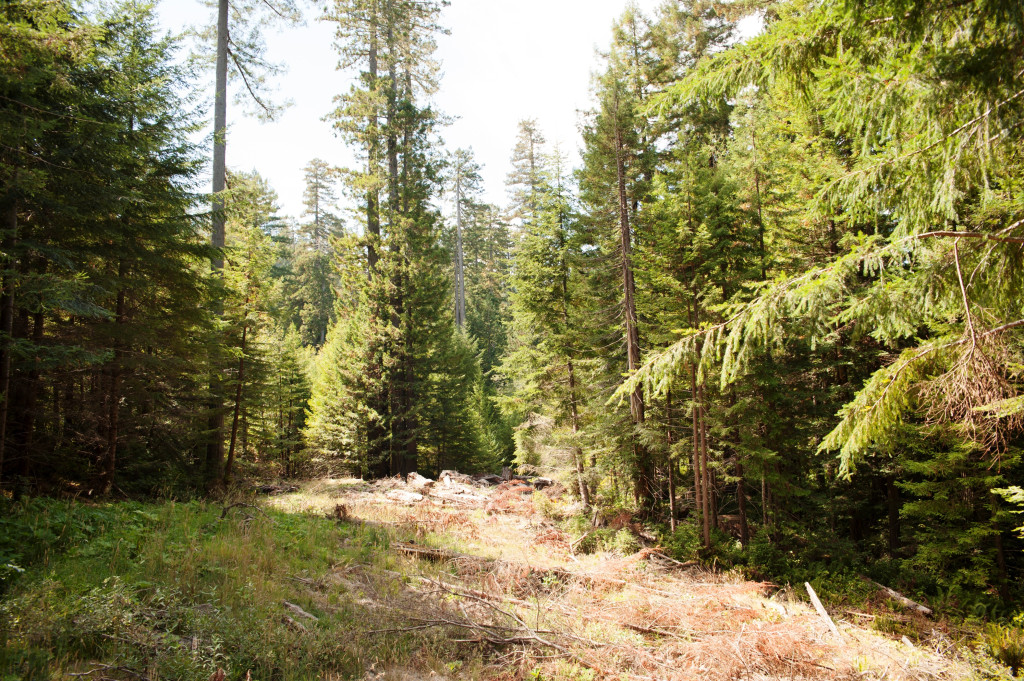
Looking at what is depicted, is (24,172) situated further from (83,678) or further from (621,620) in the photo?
(621,620)

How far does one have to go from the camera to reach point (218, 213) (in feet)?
37.3

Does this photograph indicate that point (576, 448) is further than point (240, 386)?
Yes

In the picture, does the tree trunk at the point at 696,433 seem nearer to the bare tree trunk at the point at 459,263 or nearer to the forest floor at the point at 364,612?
the forest floor at the point at 364,612

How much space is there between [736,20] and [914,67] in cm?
1649

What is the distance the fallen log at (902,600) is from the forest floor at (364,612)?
0.60 m

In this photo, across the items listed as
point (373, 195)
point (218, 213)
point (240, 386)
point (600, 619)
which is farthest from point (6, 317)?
point (373, 195)

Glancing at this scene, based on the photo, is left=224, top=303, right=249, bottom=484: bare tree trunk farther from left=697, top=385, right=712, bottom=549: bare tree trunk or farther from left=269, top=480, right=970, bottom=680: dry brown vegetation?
left=697, top=385, right=712, bottom=549: bare tree trunk

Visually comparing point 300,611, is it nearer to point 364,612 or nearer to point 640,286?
point 364,612

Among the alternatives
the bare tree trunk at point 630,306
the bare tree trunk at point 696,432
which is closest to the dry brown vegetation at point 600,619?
the bare tree trunk at point 696,432

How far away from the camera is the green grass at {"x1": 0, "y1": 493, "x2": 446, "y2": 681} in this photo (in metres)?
4.07

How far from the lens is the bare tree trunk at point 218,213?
12680 millimetres

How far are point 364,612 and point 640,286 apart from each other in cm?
1060

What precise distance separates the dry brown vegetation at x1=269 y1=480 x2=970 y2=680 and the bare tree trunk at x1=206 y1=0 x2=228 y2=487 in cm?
530

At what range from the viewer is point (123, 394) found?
9.80 meters
